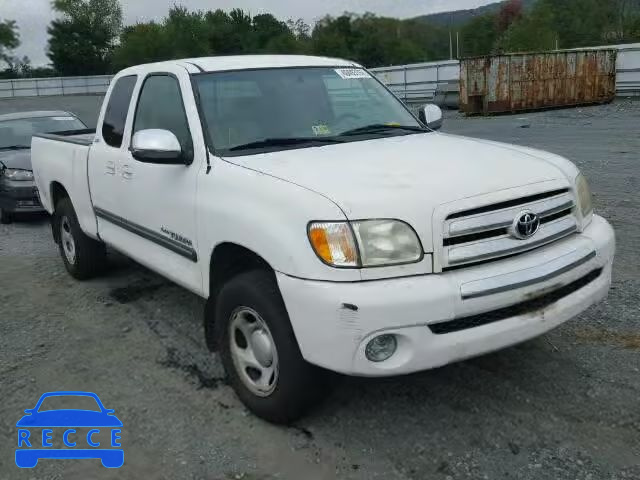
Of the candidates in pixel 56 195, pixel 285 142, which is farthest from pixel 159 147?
pixel 56 195

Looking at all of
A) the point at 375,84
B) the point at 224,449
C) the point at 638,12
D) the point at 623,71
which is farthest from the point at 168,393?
the point at 638,12

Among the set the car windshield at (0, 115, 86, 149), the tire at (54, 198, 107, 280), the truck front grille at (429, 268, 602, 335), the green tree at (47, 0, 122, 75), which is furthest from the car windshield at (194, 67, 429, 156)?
the green tree at (47, 0, 122, 75)

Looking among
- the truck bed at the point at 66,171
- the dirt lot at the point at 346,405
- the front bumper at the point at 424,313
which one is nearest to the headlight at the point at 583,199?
the front bumper at the point at 424,313

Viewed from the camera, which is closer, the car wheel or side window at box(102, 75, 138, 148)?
side window at box(102, 75, 138, 148)

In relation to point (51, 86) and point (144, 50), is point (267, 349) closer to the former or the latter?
point (144, 50)

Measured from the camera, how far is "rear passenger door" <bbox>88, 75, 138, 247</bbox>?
477cm

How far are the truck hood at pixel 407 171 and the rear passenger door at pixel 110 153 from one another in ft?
5.07

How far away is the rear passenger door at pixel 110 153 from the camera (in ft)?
15.6

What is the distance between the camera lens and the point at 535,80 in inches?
854

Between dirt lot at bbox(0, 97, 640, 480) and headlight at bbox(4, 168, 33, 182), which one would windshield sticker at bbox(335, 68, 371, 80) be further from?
headlight at bbox(4, 168, 33, 182)

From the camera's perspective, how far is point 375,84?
4.84 metres

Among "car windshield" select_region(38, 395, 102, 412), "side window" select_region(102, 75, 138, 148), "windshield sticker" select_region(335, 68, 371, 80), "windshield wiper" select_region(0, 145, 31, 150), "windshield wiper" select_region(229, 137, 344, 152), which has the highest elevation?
"windshield sticker" select_region(335, 68, 371, 80)

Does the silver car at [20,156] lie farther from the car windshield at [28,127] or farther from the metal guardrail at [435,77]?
the metal guardrail at [435,77]

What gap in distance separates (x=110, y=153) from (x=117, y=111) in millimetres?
364
